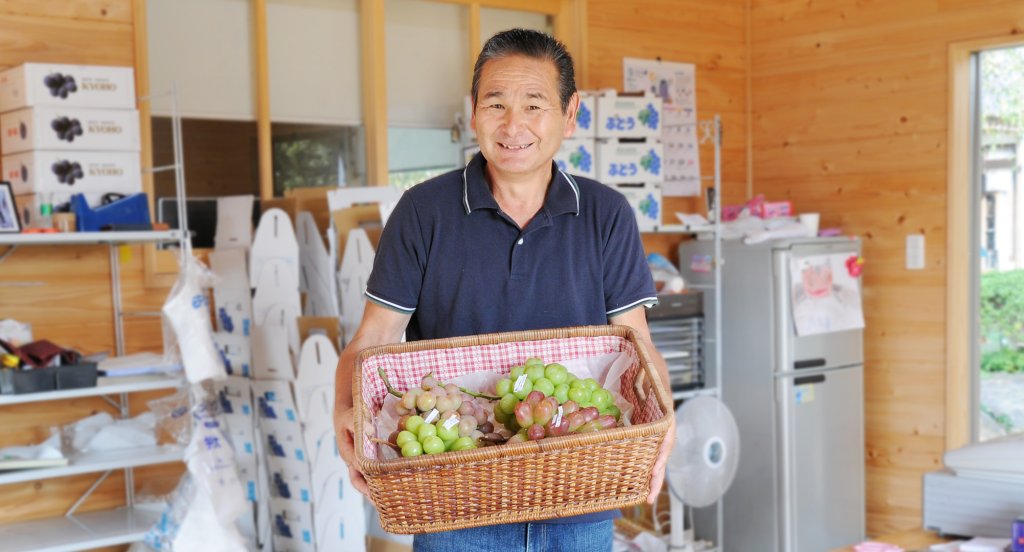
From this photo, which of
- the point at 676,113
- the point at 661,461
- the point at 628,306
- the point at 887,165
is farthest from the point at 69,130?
the point at 887,165

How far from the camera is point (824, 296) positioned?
14.3 feet

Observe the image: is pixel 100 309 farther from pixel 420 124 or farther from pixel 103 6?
pixel 420 124

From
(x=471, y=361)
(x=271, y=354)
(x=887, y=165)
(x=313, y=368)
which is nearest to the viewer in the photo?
(x=471, y=361)

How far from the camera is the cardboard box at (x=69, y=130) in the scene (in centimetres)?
307

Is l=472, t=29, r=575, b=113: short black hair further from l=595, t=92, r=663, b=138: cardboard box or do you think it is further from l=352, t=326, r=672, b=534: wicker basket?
l=595, t=92, r=663, b=138: cardboard box

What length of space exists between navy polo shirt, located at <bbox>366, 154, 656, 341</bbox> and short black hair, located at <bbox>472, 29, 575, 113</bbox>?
0.16 meters

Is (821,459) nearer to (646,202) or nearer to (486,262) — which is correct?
(646,202)

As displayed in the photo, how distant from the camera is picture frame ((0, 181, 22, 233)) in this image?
2.99 metres

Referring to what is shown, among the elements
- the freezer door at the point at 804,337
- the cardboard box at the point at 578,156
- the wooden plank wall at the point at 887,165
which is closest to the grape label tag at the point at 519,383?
the cardboard box at the point at 578,156

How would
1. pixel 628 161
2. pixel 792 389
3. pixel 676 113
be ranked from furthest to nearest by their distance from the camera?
pixel 676 113
pixel 792 389
pixel 628 161

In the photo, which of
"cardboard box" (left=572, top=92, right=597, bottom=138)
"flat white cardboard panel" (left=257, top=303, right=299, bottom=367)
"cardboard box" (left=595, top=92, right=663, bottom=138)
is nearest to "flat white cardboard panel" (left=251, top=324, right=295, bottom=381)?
"flat white cardboard panel" (left=257, top=303, right=299, bottom=367)

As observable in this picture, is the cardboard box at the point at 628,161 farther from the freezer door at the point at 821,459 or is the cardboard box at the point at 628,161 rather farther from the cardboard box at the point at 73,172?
the cardboard box at the point at 73,172

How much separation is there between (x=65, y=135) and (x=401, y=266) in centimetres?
184

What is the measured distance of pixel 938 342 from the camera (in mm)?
4449
